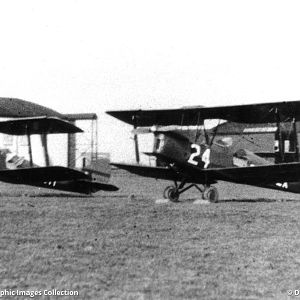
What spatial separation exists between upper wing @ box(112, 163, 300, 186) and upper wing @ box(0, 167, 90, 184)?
6.93 feet

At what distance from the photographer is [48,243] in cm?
559

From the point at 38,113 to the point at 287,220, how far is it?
2158 cm

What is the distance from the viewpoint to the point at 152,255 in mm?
4945

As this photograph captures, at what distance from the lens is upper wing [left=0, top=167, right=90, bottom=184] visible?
14039 millimetres

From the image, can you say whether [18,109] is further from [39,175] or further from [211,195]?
[211,195]

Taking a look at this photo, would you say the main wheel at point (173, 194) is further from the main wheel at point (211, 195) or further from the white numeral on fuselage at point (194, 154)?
the white numeral on fuselage at point (194, 154)

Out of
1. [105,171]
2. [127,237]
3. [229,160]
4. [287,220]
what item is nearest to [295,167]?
[229,160]

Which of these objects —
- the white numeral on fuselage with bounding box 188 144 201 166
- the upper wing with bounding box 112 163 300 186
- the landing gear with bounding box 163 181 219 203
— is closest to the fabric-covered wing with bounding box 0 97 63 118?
the upper wing with bounding box 112 163 300 186

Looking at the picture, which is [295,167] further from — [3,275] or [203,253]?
[3,275]

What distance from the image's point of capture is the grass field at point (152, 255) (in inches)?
146

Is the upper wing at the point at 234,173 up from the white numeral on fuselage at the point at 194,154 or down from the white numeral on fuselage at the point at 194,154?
down

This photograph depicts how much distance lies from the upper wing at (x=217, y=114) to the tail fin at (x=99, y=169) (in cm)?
174

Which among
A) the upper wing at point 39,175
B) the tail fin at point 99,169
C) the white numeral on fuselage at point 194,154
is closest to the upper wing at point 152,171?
the white numeral on fuselage at point 194,154

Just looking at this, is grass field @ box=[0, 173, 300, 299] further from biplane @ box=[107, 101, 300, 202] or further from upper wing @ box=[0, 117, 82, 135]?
upper wing @ box=[0, 117, 82, 135]
